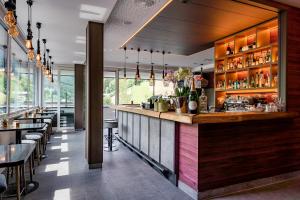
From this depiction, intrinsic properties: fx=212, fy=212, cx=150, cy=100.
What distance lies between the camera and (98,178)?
349cm

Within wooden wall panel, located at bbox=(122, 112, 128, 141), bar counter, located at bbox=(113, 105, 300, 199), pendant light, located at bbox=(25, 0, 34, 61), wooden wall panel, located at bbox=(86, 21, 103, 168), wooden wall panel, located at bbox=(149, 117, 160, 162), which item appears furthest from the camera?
wooden wall panel, located at bbox=(122, 112, 128, 141)

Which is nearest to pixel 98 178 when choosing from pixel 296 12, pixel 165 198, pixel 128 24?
pixel 165 198

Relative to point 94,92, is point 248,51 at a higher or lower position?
higher

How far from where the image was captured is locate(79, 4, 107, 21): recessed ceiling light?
3.54 m

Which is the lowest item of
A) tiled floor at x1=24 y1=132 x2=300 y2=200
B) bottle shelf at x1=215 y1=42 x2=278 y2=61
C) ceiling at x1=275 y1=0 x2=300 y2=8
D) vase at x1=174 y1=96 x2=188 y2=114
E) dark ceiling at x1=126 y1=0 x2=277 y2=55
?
tiled floor at x1=24 y1=132 x2=300 y2=200

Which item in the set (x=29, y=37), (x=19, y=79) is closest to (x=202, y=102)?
(x=29, y=37)

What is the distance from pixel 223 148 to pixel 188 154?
0.49 meters

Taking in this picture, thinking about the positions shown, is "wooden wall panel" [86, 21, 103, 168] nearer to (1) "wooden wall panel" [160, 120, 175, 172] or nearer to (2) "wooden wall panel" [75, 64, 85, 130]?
(1) "wooden wall panel" [160, 120, 175, 172]

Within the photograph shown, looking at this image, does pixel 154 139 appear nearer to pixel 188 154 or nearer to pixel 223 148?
pixel 188 154

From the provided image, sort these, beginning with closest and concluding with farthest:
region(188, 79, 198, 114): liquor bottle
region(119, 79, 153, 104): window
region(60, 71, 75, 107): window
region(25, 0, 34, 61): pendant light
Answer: region(188, 79, 198, 114): liquor bottle → region(25, 0, 34, 61): pendant light → region(60, 71, 75, 107): window → region(119, 79, 153, 104): window

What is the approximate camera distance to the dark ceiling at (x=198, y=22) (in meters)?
3.35

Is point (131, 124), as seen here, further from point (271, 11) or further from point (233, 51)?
point (271, 11)

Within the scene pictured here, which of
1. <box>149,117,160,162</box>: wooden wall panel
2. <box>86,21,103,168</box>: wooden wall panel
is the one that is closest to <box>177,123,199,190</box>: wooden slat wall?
<box>149,117,160,162</box>: wooden wall panel

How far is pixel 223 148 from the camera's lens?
296cm
